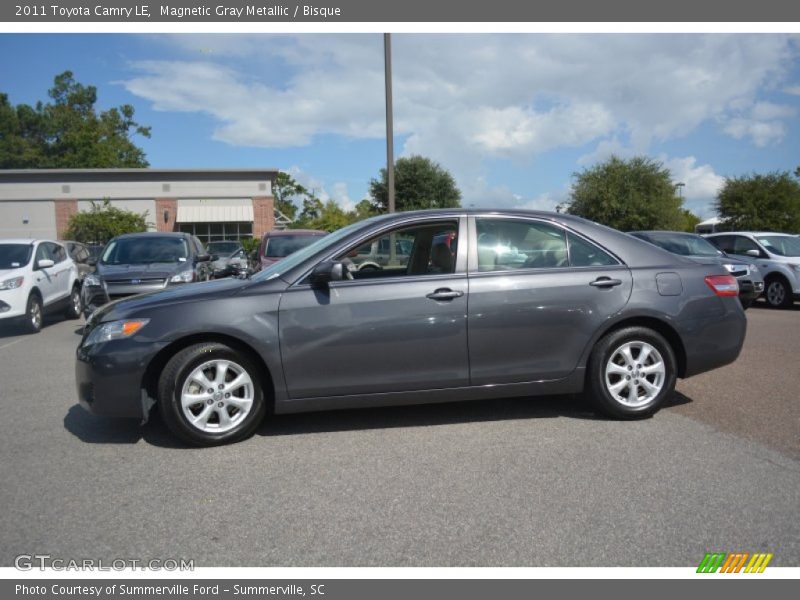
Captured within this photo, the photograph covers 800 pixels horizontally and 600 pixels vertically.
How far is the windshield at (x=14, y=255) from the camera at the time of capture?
36.7ft

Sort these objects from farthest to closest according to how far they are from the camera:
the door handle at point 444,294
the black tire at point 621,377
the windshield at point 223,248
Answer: the windshield at point 223,248, the black tire at point 621,377, the door handle at point 444,294

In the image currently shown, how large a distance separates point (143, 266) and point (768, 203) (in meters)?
29.2

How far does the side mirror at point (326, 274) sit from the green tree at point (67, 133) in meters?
63.8

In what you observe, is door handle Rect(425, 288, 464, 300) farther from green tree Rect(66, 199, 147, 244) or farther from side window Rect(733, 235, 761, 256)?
green tree Rect(66, 199, 147, 244)

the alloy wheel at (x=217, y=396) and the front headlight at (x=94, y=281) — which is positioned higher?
the front headlight at (x=94, y=281)

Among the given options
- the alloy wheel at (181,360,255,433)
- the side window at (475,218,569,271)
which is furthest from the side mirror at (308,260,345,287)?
the side window at (475,218,569,271)

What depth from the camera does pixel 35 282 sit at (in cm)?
1114

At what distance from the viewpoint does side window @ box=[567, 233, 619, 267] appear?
5.07 metres

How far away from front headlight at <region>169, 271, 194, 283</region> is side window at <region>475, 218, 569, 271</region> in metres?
6.14

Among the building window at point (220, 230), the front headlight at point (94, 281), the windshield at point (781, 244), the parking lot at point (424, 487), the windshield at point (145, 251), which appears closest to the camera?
the parking lot at point (424, 487)

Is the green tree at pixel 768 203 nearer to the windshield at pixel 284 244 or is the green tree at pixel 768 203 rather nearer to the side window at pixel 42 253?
the windshield at pixel 284 244

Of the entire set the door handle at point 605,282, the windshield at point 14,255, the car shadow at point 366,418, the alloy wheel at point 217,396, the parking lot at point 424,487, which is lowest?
the parking lot at point 424,487

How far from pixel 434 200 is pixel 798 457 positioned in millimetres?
35507

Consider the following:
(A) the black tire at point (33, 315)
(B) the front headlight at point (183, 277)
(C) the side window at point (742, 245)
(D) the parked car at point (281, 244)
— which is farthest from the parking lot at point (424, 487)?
(C) the side window at point (742, 245)
